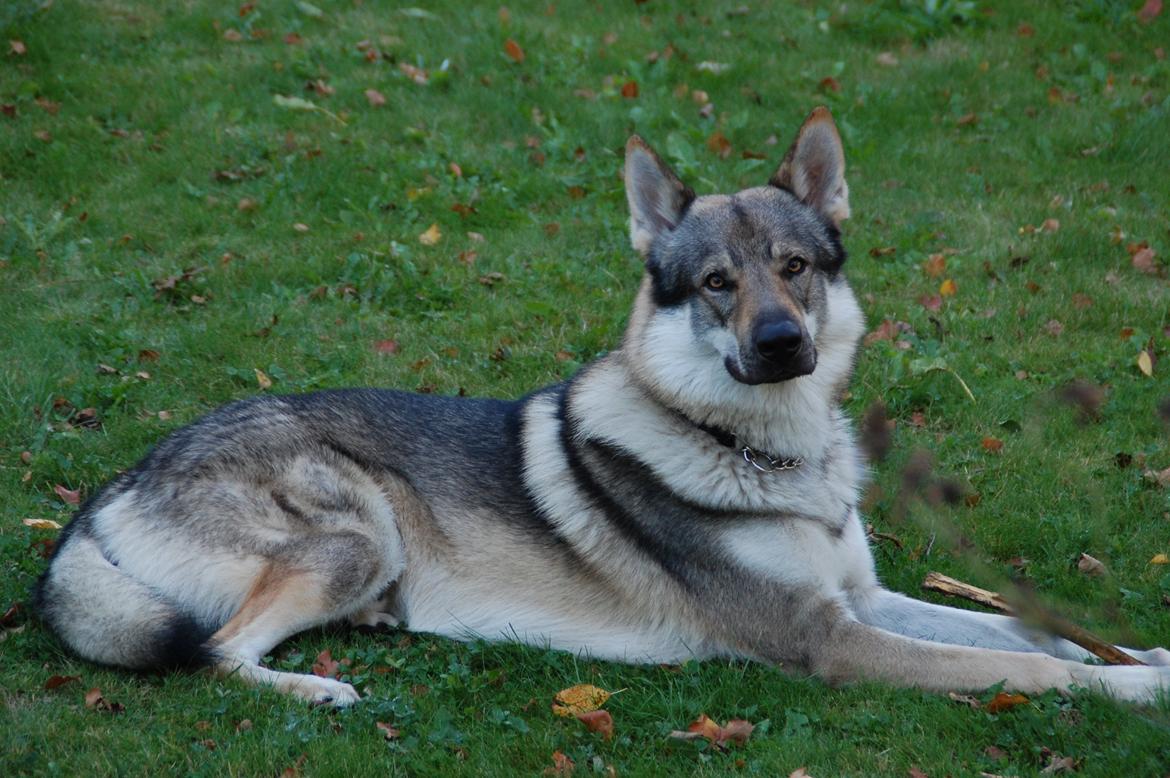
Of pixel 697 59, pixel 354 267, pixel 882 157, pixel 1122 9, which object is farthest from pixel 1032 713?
pixel 1122 9

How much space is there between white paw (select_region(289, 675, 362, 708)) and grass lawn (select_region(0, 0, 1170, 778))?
0.07 meters

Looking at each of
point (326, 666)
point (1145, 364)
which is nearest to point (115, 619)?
point (326, 666)

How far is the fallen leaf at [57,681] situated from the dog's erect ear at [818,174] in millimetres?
3558

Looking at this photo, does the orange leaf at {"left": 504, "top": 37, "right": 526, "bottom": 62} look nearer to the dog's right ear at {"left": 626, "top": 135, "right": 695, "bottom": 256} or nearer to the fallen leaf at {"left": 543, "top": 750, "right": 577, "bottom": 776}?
the dog's right ear at {"left": 626, "top": 135, "right": 695, "bottom": 256}

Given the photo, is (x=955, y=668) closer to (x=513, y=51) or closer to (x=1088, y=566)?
(x=1088, y=566)

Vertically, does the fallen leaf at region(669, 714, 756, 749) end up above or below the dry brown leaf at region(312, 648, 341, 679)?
above

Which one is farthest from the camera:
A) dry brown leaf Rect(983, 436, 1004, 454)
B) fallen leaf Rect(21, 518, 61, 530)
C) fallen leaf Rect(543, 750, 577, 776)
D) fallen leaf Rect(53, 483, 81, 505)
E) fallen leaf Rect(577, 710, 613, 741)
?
dry brown leaf Rect(983, 436, 1004, 454)

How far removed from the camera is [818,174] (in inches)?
196

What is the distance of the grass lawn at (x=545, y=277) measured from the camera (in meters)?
4.10

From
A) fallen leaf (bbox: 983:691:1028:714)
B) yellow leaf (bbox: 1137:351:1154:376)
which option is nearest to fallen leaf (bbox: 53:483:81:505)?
fallen leaf (bbox: 983:691:1028:714)

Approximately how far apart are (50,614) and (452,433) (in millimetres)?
1804

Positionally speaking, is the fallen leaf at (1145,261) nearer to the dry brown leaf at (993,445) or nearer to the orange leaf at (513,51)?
the dry brown leaf at (993,445)

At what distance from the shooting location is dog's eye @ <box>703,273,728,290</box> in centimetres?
459

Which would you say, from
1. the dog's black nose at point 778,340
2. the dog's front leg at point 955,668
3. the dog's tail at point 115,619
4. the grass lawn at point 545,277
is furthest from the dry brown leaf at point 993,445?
the dog's tail at point 115,619
